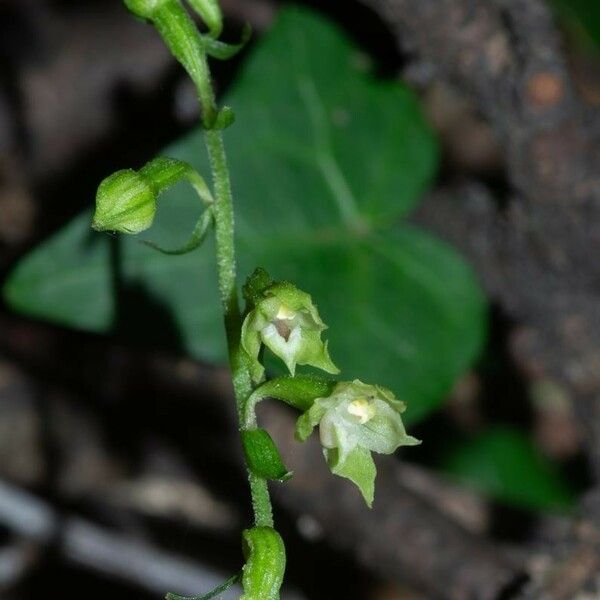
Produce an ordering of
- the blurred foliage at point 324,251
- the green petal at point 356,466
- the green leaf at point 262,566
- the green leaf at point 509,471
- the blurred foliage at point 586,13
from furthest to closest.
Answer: the green leaf at point 509,471 → the blurred foliage at point 586,13 → the blurred foliage at point 324,251 → the green petal at point 356,466 → the green leaf at point 262,566

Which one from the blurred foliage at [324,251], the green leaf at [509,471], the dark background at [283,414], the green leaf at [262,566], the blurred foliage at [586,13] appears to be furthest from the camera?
the green leaf at [509,471]

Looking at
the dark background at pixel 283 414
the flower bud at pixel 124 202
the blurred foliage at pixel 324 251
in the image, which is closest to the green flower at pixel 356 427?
the flower bud at pixel 124 202

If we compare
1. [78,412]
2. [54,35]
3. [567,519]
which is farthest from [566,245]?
[54,35]

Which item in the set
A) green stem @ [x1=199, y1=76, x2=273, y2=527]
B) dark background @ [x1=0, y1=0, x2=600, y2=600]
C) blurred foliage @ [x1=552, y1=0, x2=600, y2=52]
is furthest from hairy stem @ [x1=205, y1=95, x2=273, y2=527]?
blurred foliage @ [x1=552, y1=0, x2=600, y2=52]

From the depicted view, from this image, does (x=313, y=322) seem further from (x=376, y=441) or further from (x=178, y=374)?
(x=178, y=374)

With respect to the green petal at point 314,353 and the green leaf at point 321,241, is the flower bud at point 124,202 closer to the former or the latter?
the green petal at point 314,353

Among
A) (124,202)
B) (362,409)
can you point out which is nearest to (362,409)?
(362,409)

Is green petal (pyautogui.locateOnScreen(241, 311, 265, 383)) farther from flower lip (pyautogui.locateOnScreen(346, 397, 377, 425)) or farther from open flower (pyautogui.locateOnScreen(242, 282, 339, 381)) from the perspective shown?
flower lip (pyautogui.locateOnScreen(346, 397, 377, 425))
